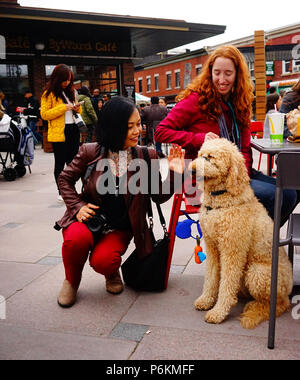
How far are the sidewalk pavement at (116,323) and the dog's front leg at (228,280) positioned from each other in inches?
2.9

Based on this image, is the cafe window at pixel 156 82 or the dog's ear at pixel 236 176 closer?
the dog's ear at pixel 236 176

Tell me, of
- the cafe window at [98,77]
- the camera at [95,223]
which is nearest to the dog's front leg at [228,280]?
the camera at [95,223]

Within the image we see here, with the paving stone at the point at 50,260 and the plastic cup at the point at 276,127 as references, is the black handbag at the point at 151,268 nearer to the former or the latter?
the paving stone at the point at 50,260

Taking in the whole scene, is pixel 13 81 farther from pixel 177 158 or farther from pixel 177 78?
pixel 177 78

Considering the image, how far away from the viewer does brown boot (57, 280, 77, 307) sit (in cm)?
284

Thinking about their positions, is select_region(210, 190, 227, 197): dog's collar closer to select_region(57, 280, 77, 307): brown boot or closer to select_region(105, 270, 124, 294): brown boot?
select_region(105, 270, 124, 294): brown boot

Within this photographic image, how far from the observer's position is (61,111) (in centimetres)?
589

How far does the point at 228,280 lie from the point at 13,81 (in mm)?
14878

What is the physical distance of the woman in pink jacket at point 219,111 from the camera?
9.67 ft

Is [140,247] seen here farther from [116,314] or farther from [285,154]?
[285,154]

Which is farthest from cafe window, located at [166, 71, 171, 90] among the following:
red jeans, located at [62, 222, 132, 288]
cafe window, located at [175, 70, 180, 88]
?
red jeans, located at [62, 222, 132, 288]

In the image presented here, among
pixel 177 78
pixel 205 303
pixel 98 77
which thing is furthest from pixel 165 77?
pixel 205 303

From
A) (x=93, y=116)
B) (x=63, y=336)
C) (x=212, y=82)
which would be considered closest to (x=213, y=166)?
(x=212, y=82)

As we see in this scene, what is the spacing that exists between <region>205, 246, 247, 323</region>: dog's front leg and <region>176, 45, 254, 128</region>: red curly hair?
1.10m
